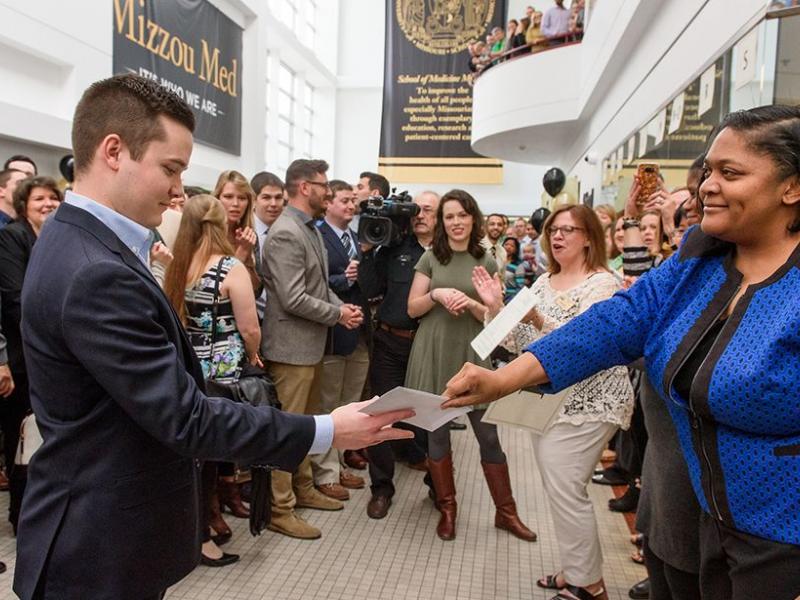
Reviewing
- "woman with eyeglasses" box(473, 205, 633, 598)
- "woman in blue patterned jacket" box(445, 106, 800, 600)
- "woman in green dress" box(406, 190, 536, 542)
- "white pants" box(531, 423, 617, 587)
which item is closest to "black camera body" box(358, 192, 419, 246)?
"woman in green dress" box(406, 190, 536, 542)

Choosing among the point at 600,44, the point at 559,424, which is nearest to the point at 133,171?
the point at 559,424

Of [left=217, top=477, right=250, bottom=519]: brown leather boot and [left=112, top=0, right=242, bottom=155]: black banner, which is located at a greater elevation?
[left=112, top=0, right=242, bottom=155]: black banner

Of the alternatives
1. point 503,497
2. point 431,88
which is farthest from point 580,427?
point 431,88

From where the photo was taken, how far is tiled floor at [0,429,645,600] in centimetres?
263

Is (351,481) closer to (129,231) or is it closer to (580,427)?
(580,427)

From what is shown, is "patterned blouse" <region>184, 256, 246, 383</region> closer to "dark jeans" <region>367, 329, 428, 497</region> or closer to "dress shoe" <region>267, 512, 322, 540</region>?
"dress shoe" <region>267, 512, 322, 540</region>

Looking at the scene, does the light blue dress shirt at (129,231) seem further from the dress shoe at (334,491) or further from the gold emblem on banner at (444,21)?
the gold emblem on banner at (444,21)

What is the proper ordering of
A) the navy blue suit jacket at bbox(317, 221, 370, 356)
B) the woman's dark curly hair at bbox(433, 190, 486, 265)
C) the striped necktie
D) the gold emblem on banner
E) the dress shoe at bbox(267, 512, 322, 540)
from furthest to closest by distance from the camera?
the gold emblem on banner
the striped necktie
the navy blue suit jacket at bbox(317, 221, 370, 356)
the woman's dark curly hair at bbox(433, 190, 486, 265)
the dress shoe at bbox(267, 512, 322, 540)

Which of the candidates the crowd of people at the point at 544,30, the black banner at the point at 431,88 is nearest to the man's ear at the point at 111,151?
the crowd of people at the point at 544,30

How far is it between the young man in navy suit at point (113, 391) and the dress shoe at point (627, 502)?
275 cm

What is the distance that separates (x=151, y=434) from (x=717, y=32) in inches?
135

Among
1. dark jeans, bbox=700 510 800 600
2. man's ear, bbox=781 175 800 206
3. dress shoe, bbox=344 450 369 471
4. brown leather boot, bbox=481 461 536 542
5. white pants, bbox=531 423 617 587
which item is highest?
man's ear, bbox=781 175 800 206

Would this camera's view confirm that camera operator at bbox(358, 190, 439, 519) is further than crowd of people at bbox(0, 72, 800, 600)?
Yes

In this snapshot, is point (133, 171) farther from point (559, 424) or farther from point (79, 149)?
point (559, 424)
